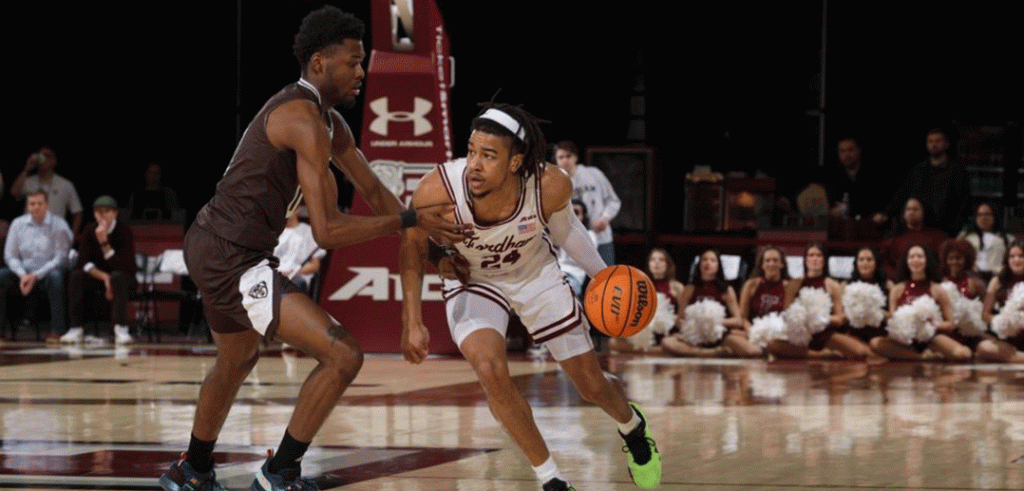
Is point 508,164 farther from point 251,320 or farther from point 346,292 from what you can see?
point 346,292

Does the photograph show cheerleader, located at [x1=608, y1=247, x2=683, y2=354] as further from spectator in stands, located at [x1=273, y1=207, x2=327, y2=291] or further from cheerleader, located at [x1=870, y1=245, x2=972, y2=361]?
spectator in stands, located at [x1=273, y1=207, x2=327, y2=291]

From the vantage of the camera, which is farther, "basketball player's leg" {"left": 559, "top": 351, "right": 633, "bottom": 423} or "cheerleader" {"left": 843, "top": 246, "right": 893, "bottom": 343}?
"cheerleader" {"left": 843, "top": 246, "right": 893, "bottom": 343}

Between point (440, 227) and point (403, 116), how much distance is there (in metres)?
7.21

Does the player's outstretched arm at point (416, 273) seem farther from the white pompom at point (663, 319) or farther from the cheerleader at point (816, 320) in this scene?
the white pompom at point (663, 319)

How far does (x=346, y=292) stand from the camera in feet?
43.0

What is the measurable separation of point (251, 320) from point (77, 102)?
1494cm

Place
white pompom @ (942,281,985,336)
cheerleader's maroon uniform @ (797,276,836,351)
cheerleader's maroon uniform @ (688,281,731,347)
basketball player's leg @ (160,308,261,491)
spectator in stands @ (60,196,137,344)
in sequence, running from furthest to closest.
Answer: spectator in stands @ (60,196,137,344)
cheerleader's maroon uniform @ (688,281,731,347)
cheerleader's maroon uniform @ (797,276,836,351)
white pompom @ (942,281,985,336)
basketball player's leg @ (160,308,261,491)

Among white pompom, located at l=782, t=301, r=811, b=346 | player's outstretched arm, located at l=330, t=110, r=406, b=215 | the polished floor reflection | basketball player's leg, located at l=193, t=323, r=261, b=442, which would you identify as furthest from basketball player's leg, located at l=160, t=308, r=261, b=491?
white pompom, located at l=782, t=301, r=811, b=346

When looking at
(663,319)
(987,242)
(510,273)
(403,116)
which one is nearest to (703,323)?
(663,319)

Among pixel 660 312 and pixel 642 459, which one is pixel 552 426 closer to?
pixel 642 459

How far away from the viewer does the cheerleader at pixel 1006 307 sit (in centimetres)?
1261

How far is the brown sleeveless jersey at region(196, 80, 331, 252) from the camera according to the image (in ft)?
19.3

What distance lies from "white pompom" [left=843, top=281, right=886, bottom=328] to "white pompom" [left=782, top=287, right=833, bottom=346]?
0.16 metres

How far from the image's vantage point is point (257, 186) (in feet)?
19.4
